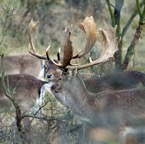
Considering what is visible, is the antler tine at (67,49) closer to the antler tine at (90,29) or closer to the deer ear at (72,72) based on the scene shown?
the deer ear at (72,72)

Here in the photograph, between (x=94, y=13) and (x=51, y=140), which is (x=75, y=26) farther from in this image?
(x=51, y=140)

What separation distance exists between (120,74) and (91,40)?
5.66 feet

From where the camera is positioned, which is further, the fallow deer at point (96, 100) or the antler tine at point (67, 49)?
the fallow deer at point (96, 100)

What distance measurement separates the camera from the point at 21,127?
755 cm

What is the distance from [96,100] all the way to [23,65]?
824 cm

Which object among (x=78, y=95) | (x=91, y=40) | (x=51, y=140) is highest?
(x=91, y=40)

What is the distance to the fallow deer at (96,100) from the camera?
6.70 m

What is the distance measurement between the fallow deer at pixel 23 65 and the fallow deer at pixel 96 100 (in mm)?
7927

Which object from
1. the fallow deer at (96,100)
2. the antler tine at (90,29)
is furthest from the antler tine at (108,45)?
the antler tine at (90,29)

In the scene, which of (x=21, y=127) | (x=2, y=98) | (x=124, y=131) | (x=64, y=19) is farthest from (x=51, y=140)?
(x=64, y=19)

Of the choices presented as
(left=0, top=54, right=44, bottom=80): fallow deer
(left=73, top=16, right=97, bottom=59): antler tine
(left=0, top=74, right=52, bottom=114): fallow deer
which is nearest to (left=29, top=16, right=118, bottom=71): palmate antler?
(left=73, top=16, right=97, bottom=59): antler tine

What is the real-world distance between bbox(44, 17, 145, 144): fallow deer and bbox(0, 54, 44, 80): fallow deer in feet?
26.0

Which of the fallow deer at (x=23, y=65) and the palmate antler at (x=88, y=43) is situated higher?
the palmate antler at (x=88, y=43)

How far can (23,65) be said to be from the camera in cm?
1506
